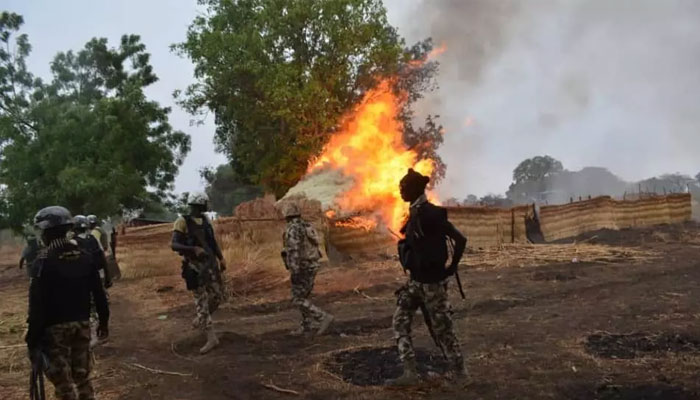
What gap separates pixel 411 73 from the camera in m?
24.8

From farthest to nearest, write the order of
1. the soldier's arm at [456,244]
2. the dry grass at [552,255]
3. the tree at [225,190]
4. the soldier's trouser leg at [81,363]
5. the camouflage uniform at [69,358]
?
1. the tree at [225,190]
2. the dry grass at [552,255]
3. the soldier's arm at [456,244]
4. the soldier's trouser leg at [81,363]
5. the camouflage uniform at [69,358]

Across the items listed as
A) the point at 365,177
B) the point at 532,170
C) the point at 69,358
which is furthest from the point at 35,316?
the point at 532,170

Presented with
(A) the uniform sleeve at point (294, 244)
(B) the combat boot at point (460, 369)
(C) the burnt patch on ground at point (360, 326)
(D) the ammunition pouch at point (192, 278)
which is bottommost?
(C) the burnt patch on ground at point (360, 326)

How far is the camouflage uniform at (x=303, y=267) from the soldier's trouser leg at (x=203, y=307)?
130cm

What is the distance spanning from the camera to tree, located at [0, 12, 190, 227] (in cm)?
2450

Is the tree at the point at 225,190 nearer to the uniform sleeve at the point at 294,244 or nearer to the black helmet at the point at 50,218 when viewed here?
the uniform sleeve at the point at 294,244

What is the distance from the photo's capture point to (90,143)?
25.1 meters

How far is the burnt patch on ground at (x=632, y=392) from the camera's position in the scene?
526cm

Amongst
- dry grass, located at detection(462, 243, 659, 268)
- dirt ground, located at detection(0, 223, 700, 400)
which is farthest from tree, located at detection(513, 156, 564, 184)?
dirt ground, located at detection(0, 223, 700, 400)

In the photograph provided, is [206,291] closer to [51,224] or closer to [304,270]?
[304,270]

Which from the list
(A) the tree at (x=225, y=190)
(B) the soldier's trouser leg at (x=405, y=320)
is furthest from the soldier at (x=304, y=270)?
(A) the tree at (x=225, y=190)

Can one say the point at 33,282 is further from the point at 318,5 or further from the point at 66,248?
the point at 318,5

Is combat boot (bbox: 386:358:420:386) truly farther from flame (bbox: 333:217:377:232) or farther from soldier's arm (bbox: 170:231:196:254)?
flame (bbox: 333:217:377:232)

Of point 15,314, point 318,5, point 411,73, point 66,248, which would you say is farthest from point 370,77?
point 66,248
